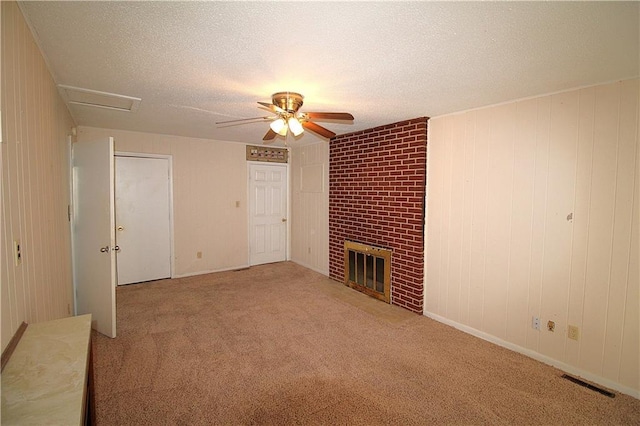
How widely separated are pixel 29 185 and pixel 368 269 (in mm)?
3548

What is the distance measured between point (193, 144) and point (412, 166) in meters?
3.48

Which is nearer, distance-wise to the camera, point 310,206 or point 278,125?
point 278,125

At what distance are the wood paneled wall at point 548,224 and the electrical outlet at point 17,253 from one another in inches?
136

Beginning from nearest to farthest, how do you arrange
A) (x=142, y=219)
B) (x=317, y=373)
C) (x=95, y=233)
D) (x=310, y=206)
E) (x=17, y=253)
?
(x=17, y=253), (x=317, y=373), (x=95, y=233), (x=142, y=219), (x=310, y=206)

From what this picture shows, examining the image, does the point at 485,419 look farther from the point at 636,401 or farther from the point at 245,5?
the point at 245,5

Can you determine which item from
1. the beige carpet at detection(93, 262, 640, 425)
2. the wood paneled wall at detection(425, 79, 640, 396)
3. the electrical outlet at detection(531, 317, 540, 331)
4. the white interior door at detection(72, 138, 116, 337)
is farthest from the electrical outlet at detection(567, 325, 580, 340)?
the white interior door at detection(72, 138, 116, 337)

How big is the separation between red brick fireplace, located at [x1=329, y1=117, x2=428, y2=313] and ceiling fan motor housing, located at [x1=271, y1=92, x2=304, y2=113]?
162cm

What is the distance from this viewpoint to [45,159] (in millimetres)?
2145

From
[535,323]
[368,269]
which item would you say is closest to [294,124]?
[368,269]

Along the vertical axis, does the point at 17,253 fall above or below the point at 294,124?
below

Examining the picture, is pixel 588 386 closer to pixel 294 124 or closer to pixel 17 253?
pixel 294 124

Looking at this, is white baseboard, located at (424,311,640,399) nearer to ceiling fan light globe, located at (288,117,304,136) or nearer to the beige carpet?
the beige carpet

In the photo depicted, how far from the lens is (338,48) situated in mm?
1825

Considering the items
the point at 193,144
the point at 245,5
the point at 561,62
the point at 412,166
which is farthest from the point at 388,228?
the point at 193,144
